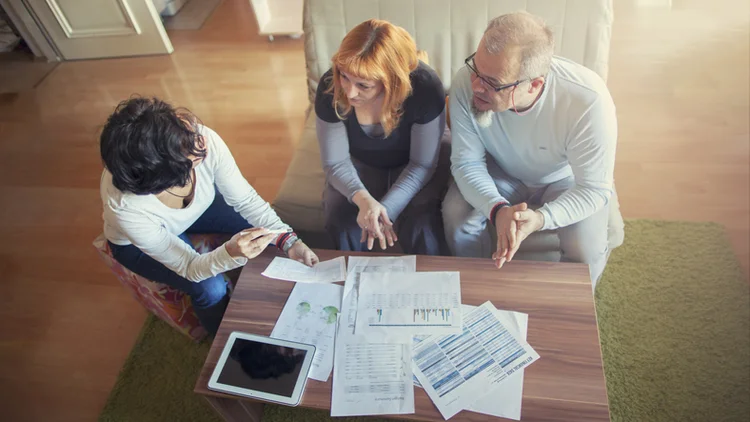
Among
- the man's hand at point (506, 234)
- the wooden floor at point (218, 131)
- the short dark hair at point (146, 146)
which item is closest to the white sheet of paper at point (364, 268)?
the man's hand at point (506, 234)

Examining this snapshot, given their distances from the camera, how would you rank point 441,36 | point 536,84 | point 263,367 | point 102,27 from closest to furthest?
1. point 263,367
2. point 536,84
3. point 441,36
4. point 102,27

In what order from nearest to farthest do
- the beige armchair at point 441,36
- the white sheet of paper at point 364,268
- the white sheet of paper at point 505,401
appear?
the white sheet of paper at point 505,401
the white sheet of paper at point 364,268
the beige armchair at point 441,36

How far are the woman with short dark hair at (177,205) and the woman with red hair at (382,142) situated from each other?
227 millimetres

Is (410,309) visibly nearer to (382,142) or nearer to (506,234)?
(506,234)

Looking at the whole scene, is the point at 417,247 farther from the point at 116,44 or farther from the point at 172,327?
the point at 116,44

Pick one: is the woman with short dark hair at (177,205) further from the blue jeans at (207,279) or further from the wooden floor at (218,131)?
the wooden floor at (218,131)

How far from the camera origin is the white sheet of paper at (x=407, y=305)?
3.73 feet

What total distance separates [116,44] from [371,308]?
2.96 meters

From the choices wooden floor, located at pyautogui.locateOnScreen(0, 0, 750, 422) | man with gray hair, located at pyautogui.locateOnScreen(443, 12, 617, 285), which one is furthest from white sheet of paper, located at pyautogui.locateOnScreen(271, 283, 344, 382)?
wooden floor, located at pyautogui.locateOnScreen(0, 0, 750, 422)

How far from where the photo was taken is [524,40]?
1110mm

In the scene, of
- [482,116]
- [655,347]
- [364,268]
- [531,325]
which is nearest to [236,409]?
[364,268]

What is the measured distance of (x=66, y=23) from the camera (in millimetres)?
3092

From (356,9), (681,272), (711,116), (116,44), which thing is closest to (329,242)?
(356,9)

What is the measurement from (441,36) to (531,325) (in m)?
1.01
